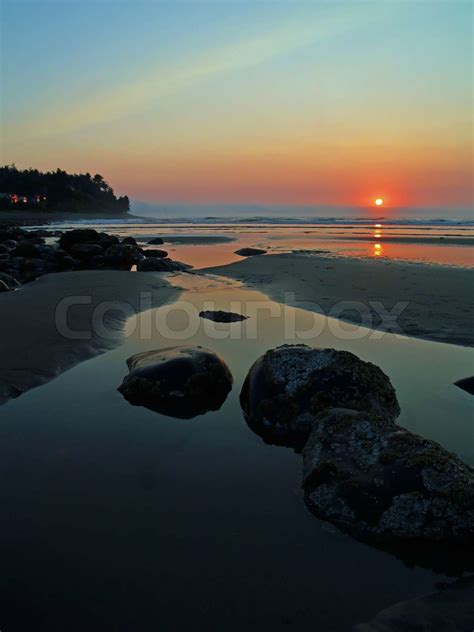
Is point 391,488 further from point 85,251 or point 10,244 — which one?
point 10,244

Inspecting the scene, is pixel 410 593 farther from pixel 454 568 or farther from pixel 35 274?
pixel 35 274

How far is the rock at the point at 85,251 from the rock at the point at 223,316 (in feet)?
43.4

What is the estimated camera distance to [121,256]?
20.2 m

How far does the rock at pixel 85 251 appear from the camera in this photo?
816 inches

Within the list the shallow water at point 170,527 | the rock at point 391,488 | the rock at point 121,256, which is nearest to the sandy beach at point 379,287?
the shallow water at point 170,527

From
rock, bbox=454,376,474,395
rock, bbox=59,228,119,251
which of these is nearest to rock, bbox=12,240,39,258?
rock, bbox=59,228,119,251

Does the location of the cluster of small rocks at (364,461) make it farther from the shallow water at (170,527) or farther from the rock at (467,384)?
the rock at (467,384)

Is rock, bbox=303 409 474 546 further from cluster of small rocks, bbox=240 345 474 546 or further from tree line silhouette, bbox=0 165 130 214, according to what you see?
tree line silhouette, bbox=0 165 130 214

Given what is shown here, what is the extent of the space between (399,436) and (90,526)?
2.25 m

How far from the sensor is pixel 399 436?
342 centimetres

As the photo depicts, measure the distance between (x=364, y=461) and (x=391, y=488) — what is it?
0.98 feet

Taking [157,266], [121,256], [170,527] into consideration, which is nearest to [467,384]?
[170,527]

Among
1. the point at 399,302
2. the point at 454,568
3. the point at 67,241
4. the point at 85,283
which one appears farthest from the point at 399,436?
the point at 67,241

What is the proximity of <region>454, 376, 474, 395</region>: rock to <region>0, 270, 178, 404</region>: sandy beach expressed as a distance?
485 cm
